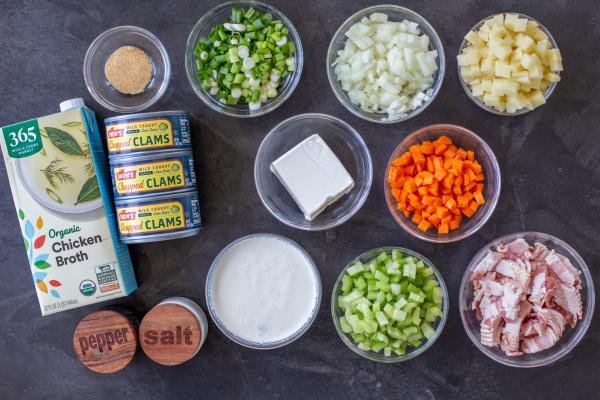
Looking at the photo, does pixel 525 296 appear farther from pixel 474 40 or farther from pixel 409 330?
pixel 474 40

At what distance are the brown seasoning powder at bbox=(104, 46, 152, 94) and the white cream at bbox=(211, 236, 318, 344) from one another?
2.40 feet

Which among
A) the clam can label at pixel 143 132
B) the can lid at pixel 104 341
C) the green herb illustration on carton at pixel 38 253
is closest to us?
the clam can label at pixel 143 132

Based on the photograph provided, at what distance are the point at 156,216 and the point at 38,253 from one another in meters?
0.49

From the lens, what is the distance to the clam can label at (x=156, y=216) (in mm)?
1867

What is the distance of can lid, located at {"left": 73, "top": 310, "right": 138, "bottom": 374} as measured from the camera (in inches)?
80.8

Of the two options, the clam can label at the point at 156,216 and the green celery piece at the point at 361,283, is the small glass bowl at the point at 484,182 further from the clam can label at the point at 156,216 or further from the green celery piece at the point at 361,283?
the clam can label at the point at 156,216

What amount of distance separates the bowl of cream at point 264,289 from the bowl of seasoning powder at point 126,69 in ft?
2.26

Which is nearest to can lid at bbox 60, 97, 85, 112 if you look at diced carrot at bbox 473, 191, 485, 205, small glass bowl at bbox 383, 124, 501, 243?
small glass bowl at bbox 383, 124, 501, 243

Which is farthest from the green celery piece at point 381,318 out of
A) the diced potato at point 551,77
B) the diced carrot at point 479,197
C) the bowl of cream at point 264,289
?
the diced potato at point 551,77

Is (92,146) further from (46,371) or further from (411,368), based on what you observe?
(411,368)

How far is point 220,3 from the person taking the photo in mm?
2076

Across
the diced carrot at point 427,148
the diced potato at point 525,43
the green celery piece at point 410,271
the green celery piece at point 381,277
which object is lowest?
the green celery piece at point 381,277

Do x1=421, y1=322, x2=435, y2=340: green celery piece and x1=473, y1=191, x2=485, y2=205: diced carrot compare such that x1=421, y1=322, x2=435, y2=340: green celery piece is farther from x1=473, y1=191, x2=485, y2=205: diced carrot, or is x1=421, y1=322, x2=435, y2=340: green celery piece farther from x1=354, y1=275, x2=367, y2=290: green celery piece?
x1=473, y1=191, x2=485, y2=205: diced carrot

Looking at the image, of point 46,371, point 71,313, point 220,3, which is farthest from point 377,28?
point 46,371
